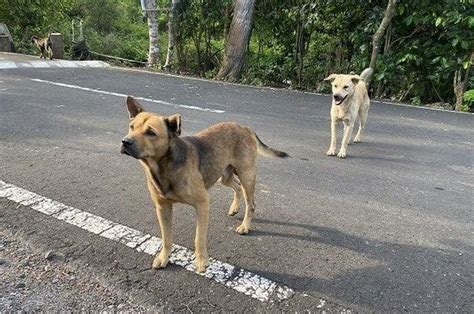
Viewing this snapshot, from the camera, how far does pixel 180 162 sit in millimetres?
2996

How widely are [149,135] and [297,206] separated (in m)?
2.16

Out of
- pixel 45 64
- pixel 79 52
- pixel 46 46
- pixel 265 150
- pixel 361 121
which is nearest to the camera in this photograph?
pixel 265 150

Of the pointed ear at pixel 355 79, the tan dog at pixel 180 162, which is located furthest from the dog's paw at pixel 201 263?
the pointed ear at pixel 355 79

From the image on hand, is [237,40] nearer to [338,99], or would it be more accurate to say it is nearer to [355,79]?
[355,79]

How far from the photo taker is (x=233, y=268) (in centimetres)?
312

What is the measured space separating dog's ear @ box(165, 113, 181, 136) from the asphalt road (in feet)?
3.44

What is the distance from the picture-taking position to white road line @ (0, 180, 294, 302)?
2867 mm

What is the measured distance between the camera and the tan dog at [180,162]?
2.82 meters

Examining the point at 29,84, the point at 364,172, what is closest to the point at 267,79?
the point at 29,84

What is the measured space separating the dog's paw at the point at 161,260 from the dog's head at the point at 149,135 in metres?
0.79

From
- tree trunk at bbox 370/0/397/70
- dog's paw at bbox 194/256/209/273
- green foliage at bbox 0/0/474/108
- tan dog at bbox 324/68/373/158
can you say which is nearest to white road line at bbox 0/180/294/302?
dog's paw at bbox 194/256/209/273

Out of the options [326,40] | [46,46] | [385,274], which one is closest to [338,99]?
[385,274]

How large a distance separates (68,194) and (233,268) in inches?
83.0

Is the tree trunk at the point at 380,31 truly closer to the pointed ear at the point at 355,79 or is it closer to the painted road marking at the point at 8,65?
the pointed ear at the point at 355,79
